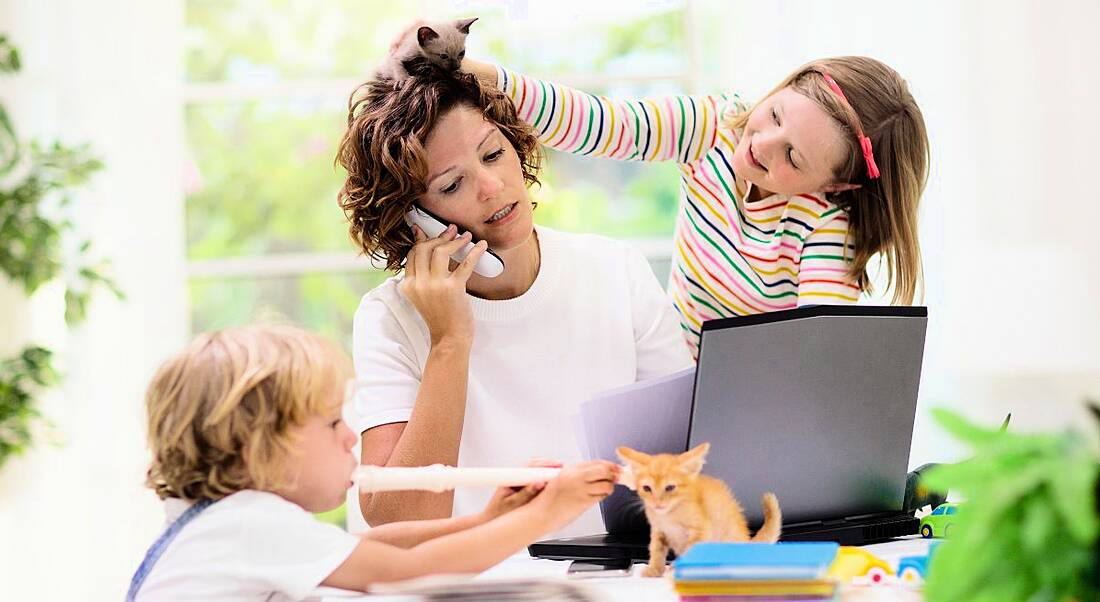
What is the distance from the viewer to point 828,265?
1490 millimetres

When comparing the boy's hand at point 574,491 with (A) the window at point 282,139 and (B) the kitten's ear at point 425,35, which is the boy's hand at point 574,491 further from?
(A) the window at point 282,139

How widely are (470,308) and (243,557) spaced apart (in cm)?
59

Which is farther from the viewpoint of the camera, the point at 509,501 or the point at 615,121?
the point at 615,121

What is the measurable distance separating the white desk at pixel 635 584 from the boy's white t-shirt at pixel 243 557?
0.07 m

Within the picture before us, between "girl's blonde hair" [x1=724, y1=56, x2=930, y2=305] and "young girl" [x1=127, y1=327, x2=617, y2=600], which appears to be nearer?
"young girl" [x1=127, y1=327, x2=617, y2=600]

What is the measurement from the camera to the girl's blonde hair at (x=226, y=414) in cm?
→ 102

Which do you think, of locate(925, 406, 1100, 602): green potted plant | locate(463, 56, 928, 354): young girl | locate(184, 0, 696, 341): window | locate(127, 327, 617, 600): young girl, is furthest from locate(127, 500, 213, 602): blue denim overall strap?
locate(184, 0, 696, 341): window

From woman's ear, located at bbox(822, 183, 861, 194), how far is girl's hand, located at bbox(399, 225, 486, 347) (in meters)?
0.49

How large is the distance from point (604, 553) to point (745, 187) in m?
0.69

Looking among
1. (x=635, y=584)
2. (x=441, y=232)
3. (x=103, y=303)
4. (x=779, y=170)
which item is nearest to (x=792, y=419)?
(x=635, y=584)

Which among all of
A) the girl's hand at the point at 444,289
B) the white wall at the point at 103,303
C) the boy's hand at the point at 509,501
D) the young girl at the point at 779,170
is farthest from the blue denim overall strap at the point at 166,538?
the white wall at the point at 103,303

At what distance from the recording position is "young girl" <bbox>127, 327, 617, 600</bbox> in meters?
0.98

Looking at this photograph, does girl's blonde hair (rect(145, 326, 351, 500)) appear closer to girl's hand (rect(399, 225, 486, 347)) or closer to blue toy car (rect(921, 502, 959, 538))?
girl's hand (rect(399, 225, 486, 347))

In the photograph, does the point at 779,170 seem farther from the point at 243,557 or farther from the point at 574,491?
the point at 243,557
